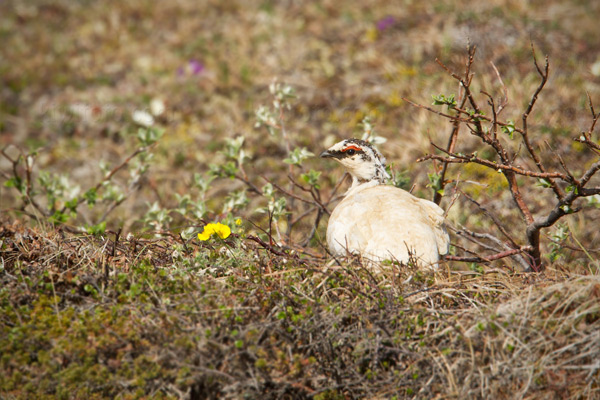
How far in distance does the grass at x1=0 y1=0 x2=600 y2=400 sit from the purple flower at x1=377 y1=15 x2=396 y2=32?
0.03 meters

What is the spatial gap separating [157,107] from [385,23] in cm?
385

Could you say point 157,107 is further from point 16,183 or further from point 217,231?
point 217,231

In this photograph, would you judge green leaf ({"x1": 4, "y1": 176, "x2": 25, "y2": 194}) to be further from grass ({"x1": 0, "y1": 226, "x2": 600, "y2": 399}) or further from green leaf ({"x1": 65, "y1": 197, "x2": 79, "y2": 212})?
grass ({"x1": 0, "y1": 226, "x2": 600, "y2": 399})

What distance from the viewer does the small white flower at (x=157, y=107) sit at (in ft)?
28.3

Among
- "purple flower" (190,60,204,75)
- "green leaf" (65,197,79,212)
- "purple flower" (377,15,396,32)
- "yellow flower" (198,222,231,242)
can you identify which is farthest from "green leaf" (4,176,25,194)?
"purple flower" (377,15,396,32)

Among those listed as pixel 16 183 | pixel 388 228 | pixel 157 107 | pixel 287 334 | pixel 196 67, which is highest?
pixel 196 67

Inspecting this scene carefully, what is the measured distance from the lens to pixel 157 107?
8.72 meters

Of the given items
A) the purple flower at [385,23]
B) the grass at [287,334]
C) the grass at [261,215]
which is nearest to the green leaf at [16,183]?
the grass at [261,215]

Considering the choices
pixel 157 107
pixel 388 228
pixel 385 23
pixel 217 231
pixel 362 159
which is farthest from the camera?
pixel 385 23

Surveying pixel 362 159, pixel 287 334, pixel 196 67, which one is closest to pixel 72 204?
pixel 362 159

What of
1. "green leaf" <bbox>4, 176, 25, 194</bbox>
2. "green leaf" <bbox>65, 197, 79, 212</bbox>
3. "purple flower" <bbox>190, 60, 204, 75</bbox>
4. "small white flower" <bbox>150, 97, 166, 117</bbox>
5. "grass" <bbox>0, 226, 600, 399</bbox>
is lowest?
"grass" <bbox>0, 226, 600, 399</bbox>

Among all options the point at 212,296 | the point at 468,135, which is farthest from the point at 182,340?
the point at 468,135

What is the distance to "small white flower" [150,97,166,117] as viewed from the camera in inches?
340

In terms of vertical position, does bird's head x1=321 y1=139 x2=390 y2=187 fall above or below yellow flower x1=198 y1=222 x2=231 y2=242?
above
